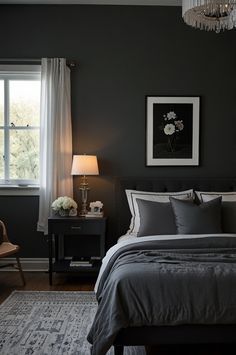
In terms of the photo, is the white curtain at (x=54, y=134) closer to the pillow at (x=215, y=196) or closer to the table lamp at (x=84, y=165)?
the table lamp at (x=84, y=165)

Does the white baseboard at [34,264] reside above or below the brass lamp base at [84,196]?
below

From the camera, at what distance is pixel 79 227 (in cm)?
427

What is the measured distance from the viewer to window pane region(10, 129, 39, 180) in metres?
4.83

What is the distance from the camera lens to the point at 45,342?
9.21 ft

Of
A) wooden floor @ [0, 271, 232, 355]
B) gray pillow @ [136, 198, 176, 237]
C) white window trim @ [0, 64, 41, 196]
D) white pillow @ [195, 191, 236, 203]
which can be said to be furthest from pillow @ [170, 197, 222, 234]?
white window trim @ [0, 64, 41, 196]

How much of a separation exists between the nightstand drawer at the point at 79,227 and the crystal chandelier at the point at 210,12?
234 cm

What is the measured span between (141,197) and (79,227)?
784 mm

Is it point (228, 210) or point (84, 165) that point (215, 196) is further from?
point (84, 165)

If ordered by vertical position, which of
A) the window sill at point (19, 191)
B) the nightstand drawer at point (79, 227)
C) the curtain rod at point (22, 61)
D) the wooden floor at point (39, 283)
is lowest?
the wooden floor at point (39, 283)

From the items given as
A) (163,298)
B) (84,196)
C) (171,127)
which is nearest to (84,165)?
(84,196)

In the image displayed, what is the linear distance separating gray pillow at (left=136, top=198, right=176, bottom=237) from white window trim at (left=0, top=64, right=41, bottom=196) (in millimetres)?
1542

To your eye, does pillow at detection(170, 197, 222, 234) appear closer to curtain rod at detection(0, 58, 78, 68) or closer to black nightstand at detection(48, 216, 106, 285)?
black nightstand at detection(48, 216, 106, 285)

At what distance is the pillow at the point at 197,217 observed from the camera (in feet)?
12.1

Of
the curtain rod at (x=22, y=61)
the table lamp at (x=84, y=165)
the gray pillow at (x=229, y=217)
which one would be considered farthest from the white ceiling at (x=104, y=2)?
the gray pillow at (x=229, y=217)
